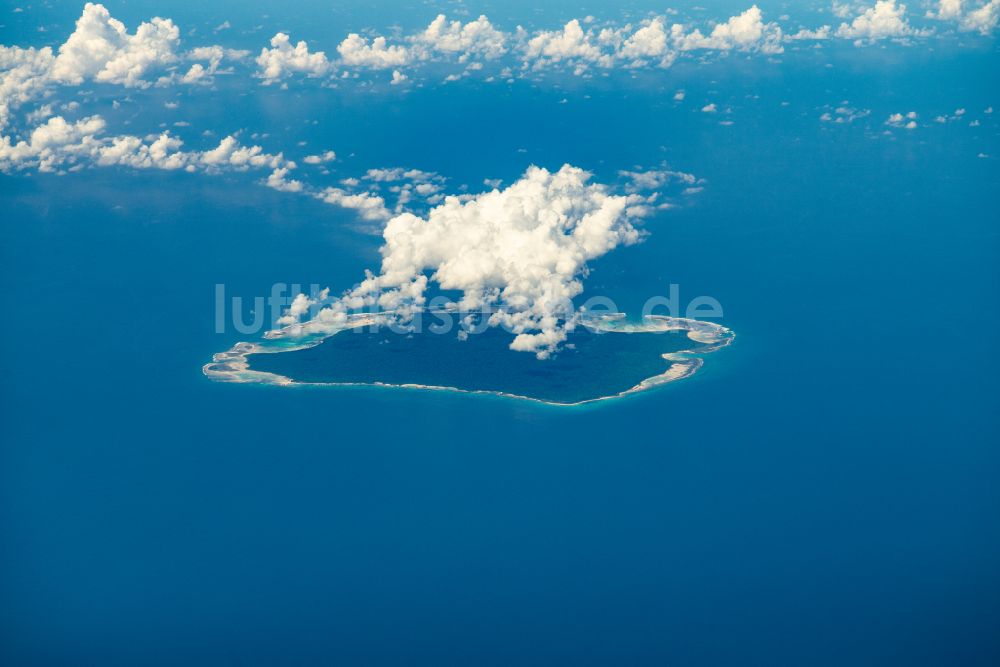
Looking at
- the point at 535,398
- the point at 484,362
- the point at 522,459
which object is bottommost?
the point at 522,459

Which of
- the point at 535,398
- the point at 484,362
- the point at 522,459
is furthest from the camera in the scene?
the point at 484,362

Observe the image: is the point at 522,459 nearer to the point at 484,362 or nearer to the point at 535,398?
the point at 535,398

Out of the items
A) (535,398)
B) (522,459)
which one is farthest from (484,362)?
Result: (522,459)

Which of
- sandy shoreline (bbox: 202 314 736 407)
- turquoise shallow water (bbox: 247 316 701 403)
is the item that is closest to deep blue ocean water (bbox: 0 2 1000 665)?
sandy shoreline (bbox: 202 314 736 407)

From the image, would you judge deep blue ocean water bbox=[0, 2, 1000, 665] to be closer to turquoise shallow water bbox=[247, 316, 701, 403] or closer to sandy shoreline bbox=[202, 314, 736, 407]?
sandy shoreline bbox=[202, 314, 736, 407]

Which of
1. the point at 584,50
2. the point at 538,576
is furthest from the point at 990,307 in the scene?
the point at 584,50

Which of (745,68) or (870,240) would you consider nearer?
(870,240)

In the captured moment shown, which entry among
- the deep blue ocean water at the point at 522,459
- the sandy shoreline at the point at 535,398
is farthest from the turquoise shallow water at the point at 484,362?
the deep blue ocean water at the point at 522,459

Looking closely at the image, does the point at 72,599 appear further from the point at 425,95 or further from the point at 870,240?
the point at 425,95

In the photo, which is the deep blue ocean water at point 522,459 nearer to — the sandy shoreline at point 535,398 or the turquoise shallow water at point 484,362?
the sandy shoreline at point 535,398
